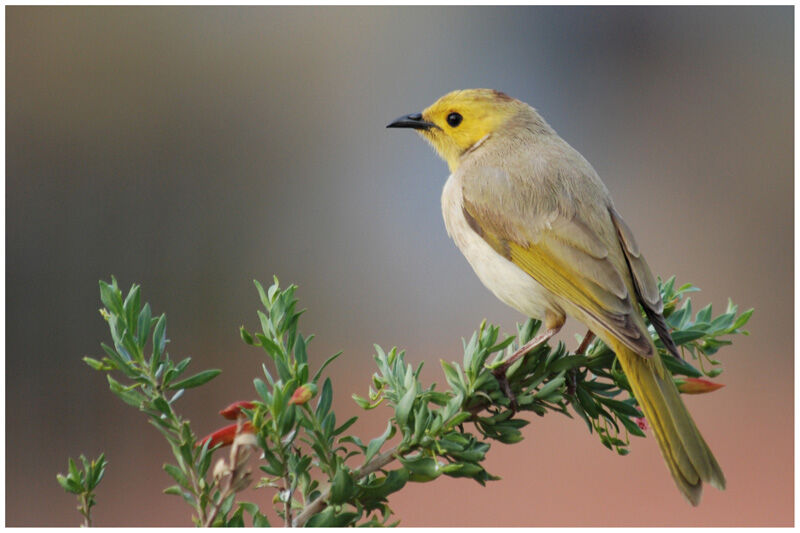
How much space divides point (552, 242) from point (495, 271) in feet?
0.53

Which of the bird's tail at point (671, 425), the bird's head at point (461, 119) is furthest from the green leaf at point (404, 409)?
the bird's head at point (461, 119)

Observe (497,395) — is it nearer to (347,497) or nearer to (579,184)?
(347,497)

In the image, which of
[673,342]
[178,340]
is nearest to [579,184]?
[673,342]

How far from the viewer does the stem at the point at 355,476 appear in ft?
3.37

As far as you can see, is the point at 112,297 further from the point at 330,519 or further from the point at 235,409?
the point at 330,519

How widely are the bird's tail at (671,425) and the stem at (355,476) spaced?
58cm

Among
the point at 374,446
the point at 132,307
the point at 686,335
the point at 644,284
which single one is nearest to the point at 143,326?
the point at 132,307

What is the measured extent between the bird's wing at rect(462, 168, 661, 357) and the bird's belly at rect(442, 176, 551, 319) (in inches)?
0.7

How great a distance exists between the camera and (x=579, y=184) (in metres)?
2.07

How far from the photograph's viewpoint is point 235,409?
1.05 metres

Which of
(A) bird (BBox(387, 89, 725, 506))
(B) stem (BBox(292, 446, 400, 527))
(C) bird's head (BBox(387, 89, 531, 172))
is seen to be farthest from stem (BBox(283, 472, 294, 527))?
(C) bird's head (BBox(387, 89, 531, 172))

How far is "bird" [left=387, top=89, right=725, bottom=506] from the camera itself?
5.10ft

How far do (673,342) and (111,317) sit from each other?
3.02 feet

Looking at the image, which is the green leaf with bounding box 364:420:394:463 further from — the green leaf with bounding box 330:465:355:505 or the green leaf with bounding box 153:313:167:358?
the green leaf with bounding box 153:313:167:358
